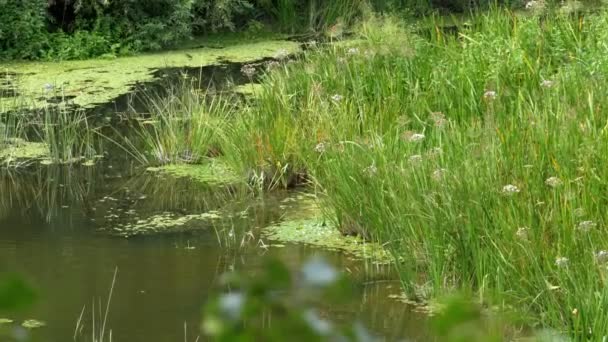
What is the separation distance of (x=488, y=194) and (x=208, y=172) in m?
2.82

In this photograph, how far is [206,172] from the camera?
22.8ft

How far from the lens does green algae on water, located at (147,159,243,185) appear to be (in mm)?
6742

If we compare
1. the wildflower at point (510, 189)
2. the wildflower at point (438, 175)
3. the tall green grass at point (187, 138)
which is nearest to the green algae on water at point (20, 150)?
the tall green grass at point (187, 138)

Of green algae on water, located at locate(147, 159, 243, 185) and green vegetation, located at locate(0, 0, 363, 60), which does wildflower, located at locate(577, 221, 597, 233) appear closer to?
green algae on water, located at locate(147, 159, 243, 185)

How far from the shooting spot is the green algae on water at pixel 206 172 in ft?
22.1

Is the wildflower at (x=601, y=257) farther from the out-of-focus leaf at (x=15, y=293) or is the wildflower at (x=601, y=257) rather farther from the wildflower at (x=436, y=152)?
the out-of-focus leaf at (x=15, y=293)

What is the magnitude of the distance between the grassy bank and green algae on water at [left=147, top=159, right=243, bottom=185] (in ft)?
0.62

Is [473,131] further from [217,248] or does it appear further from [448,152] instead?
[217,248]

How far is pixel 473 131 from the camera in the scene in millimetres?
5105

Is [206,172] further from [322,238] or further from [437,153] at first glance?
[437,153]

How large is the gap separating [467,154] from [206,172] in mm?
2513

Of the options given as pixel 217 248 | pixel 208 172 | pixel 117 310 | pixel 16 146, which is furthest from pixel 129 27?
pixel 117 310

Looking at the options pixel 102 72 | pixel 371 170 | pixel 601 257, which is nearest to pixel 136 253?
pixel 371 170

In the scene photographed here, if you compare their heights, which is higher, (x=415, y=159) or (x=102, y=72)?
(x=415, y=159)
